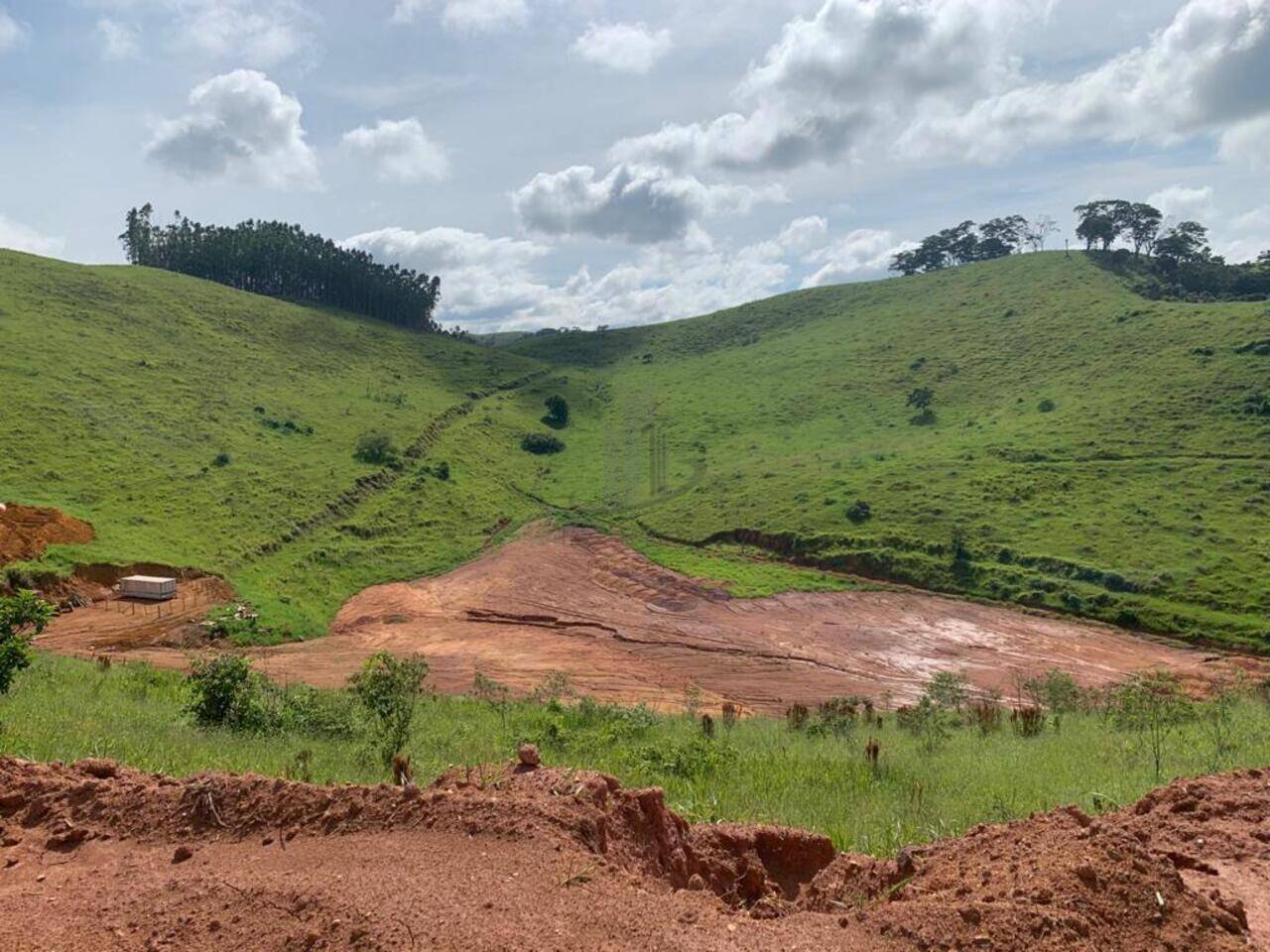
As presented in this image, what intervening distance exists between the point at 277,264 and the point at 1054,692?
9126 cm

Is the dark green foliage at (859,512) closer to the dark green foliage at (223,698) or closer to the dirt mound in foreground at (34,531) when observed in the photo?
the dark green foliage at (223,698)

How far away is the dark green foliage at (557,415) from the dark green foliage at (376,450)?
59.2 feet

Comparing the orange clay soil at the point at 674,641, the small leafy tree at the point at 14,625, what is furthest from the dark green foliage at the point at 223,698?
the orange clay soil at the point at 674,641

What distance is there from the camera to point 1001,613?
29.5m

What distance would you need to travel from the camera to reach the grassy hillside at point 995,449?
3131 centimetres

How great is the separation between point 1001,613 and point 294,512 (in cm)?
3223

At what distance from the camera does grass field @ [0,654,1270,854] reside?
7676mm

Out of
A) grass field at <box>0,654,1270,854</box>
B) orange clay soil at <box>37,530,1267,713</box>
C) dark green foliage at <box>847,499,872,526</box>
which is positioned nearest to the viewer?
grass field at <box>0,654,1270,854</box>

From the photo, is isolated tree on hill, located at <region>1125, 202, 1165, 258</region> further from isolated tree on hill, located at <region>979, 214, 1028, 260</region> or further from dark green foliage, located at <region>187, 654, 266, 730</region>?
dark green foliage, located at <region>187, 654, 266, 730</region>

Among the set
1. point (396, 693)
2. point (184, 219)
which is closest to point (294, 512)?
point (396, 693)

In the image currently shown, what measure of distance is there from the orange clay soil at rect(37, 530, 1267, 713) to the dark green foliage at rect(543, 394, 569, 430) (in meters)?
29.5

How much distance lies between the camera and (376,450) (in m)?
46.1

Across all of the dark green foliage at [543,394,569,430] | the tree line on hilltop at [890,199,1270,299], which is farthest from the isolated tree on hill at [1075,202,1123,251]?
the dark green foliage at [543,394,569,430]

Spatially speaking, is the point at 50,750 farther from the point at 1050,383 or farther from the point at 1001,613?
the point at 1050,383
